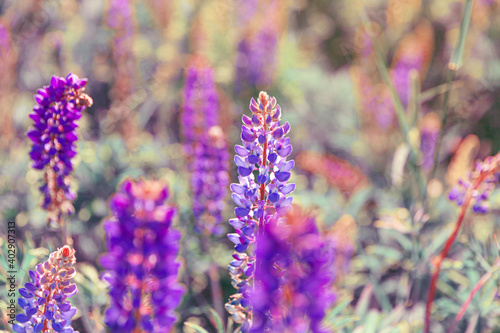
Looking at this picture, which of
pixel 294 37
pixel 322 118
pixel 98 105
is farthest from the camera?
pixel 294 37

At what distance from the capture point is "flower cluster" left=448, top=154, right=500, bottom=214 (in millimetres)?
1602

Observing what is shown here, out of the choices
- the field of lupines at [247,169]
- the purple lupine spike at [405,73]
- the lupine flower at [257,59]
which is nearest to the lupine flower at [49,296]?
the field of lupines at [247,169]

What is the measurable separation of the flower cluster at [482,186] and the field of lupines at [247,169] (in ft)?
0.04

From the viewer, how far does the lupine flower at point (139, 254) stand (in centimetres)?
89

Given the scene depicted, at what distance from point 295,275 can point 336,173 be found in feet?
7.01

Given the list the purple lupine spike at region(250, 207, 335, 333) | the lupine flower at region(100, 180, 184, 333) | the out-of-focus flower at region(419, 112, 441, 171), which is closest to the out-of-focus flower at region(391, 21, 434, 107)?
the out-of-focus flower at region(419, 112, 441, 171)

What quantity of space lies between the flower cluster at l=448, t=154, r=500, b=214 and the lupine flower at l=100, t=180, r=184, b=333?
1129 millimetres

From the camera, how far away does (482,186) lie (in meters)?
1.76

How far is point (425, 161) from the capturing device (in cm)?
299

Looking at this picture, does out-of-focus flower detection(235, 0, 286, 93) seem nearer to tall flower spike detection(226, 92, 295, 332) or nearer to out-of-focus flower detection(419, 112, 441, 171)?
out-of-focus flower detection(419, 112, 441, 171)

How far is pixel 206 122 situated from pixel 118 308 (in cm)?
146

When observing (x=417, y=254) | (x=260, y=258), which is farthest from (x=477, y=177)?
(x=260, y=258)

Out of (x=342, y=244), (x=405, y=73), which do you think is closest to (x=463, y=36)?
(x=342, y=244)

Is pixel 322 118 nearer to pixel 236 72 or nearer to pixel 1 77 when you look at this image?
pixel 236 72
